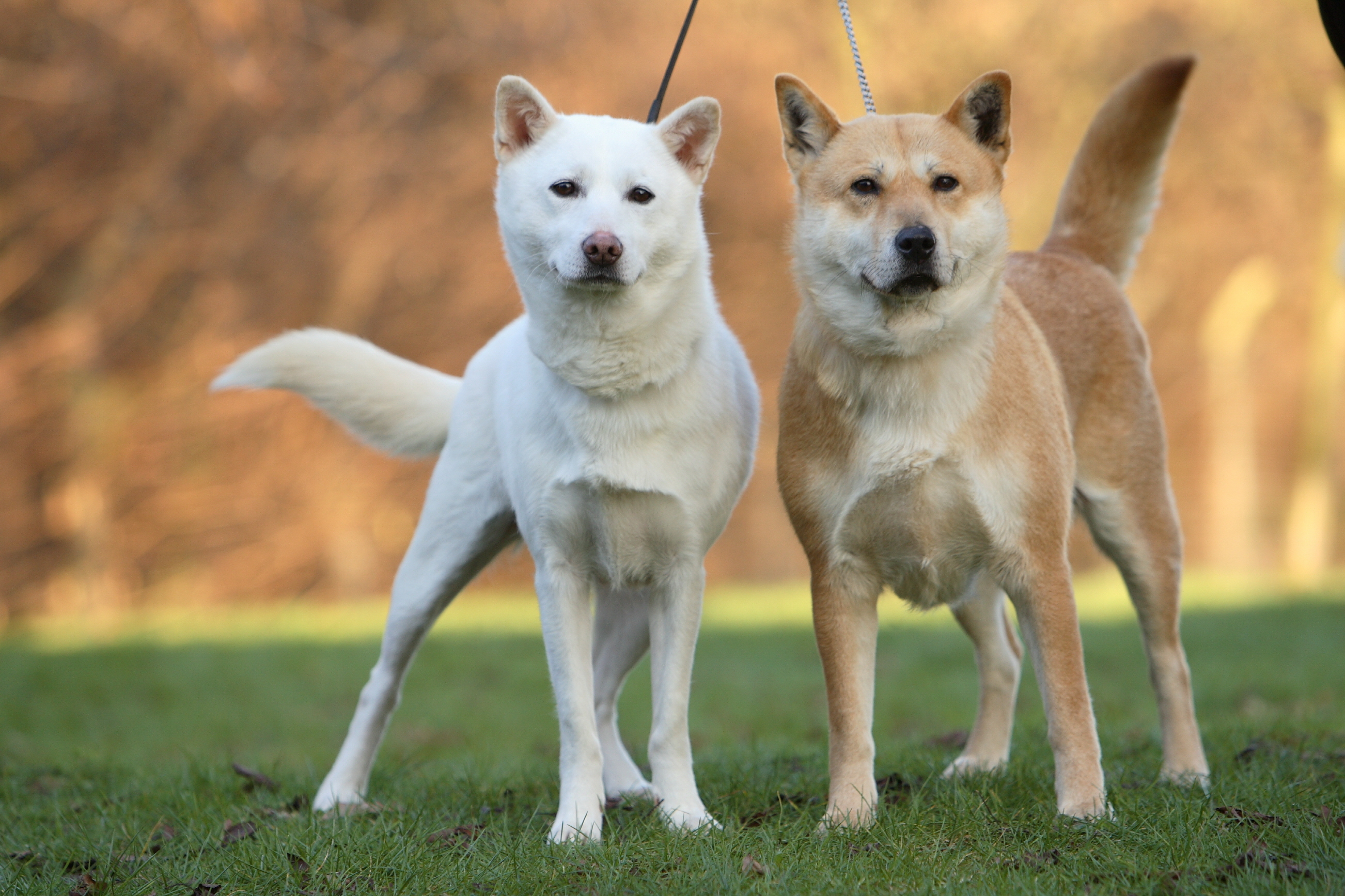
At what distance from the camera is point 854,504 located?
3.13 metres

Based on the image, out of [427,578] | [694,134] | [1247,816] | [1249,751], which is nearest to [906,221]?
[694,134]

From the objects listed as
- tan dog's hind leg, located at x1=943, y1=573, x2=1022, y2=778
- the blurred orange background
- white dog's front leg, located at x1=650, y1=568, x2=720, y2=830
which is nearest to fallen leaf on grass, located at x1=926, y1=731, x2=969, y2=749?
tan dog's hind leg, located at x1=943, y1=573, x2=1022, y2=778

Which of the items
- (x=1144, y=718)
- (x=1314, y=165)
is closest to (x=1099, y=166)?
(x=1144, y=718)

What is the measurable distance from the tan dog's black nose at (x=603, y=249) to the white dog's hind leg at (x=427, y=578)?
3.02 feet

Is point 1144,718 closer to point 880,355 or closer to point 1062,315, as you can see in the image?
point 1062,315

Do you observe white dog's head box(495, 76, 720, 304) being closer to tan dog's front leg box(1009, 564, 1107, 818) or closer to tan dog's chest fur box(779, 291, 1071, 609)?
tan dog's chest fur box(779, 291, 1071, 609)

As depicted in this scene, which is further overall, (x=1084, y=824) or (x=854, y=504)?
(x=854, y=504)

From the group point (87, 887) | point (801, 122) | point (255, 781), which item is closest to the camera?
point (87, 887)

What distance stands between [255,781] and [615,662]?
1.24 m

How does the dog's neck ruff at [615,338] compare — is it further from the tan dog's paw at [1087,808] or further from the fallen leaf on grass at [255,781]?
the fallen leaf on grass at [255,781]

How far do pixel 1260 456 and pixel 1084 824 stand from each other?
22722 mm

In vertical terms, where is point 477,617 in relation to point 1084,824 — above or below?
below

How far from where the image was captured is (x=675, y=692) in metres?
3.27

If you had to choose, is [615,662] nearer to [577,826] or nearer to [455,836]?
[577,826]
